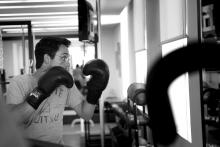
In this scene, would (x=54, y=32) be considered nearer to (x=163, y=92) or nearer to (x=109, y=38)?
(x=109, y=38)

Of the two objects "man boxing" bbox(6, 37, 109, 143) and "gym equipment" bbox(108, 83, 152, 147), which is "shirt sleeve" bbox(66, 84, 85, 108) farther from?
"gym equipment" bbox(108, 83, 152, 147)

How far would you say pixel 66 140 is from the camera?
434cm

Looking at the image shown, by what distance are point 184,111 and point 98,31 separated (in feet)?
5.80

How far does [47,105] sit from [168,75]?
189cm

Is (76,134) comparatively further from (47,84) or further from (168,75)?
(168,75)

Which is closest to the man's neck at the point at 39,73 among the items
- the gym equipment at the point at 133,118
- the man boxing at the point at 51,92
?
the man boxing at the point at 51,92

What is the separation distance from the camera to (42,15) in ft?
12.4

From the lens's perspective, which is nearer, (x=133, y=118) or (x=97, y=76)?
(x=97, y=76)

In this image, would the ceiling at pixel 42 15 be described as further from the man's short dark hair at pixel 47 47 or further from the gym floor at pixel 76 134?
the gym floor at pixel 76 134

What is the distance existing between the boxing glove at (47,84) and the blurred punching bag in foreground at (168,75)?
1.63 metres

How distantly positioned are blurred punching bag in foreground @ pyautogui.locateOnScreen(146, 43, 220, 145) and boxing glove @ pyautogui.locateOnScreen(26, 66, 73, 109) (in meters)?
1.63

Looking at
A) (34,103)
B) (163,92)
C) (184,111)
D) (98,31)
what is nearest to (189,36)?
(184,111)

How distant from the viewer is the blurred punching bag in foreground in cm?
24

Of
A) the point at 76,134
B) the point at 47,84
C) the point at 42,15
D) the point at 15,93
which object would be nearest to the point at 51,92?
the point at 47,84
